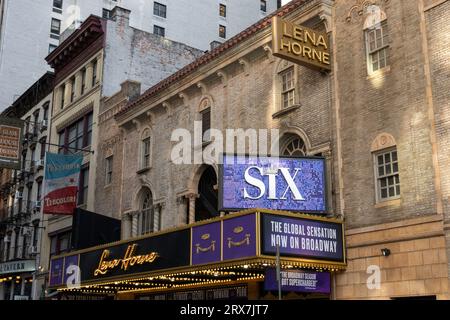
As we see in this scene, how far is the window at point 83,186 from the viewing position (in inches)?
1357

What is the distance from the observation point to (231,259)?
17359mm

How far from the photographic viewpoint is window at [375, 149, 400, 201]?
16.6m

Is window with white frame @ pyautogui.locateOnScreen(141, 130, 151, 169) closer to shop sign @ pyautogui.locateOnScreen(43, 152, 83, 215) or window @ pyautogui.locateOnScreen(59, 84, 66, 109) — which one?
shop sign @ pyautogui.locateOnScreen(43, 152, 83, 215)

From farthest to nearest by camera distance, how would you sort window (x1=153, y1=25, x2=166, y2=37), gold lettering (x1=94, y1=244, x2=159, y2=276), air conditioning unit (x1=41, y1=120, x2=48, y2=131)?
window (x1=153, y1=25, x2=166, y2=37)
air conditioning unit (x1=41, y1=120, x2=48, y2=131)
gold lettering (x1=94, y1=244, x2=159, y2=276)

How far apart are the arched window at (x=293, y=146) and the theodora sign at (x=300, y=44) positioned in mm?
2739

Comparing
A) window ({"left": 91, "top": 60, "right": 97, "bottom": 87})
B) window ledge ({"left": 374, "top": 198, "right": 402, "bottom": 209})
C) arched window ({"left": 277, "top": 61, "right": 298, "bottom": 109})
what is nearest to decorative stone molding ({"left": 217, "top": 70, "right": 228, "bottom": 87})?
arched window ({"left": 277, "top": 61, "right": 298, "bottom": 109})

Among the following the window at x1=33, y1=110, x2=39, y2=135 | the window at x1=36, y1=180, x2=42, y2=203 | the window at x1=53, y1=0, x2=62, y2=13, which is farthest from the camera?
the window at x1=53, y1=0, x2=62, y2=13

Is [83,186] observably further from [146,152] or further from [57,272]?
[57,272]

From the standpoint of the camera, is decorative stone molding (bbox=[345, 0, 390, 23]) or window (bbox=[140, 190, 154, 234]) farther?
window (bbox=[140, 190, 154, 234])

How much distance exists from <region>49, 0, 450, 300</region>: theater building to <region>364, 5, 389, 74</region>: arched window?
40 mm

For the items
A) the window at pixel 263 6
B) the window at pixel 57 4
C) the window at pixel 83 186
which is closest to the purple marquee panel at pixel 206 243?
the window at pixel 83 186

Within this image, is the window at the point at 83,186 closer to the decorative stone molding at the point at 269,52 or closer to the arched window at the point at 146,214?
the arched window at the point at 146,214

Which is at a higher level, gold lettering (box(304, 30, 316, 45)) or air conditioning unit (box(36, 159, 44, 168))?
air conditioning unit (box(36, 159, 44, 168))
